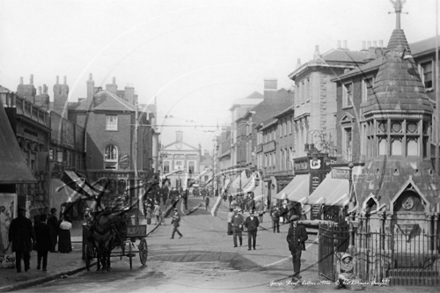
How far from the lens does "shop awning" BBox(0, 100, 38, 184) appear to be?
15.0 metres

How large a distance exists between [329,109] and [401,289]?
2644cm

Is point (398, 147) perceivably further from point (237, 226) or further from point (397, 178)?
point (237, 226)

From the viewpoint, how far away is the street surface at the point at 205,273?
12.3 m

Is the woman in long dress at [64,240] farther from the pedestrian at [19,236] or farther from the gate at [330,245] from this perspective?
the gate at [330,245]

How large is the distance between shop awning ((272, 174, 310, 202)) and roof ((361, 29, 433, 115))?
20.2 m

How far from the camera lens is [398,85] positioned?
1307 centimetres

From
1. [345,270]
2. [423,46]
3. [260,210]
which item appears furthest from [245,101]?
[345,270]

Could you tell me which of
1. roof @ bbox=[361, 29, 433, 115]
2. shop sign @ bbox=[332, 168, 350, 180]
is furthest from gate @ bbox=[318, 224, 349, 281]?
shop sign @ bbox=[332, 168, 350, 180]

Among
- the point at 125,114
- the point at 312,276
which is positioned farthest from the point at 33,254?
the point at 312,276

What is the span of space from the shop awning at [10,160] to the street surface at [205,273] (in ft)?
9.88

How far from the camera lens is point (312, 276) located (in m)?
14.4

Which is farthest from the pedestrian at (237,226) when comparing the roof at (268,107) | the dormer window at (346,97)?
the roof at (268,107)

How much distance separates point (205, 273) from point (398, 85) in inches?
265

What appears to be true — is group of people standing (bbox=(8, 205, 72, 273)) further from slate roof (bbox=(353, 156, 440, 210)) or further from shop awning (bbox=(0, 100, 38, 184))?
slate roof (bbox=(353, 156, 440, 210))
